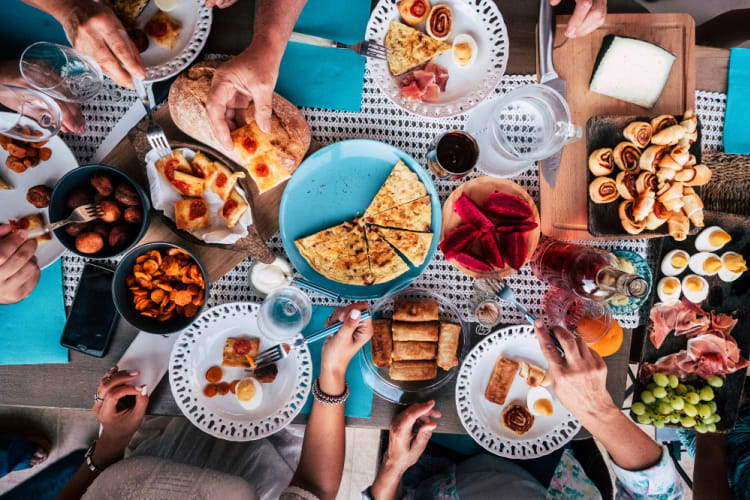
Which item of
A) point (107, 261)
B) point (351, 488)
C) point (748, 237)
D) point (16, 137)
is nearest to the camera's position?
point (16, 137)

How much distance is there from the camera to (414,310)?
1.79 m

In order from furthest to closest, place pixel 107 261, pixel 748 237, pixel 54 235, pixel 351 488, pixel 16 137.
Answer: pixel 351 488, pixel 748 237, pixel 107 261, pixel 54 235, pixel 16 137

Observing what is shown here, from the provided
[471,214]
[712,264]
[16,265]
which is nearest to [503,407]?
[471,214]

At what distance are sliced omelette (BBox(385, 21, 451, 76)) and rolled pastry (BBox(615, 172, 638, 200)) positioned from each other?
→ 3.08 ft

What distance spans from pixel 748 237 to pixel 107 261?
300 centimetres

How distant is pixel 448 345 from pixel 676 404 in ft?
3.59

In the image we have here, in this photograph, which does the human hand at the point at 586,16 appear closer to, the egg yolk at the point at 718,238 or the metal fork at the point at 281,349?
the egg yolk at the point at 718,238

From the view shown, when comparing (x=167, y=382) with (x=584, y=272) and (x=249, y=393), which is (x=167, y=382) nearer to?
(x=249, y=393)

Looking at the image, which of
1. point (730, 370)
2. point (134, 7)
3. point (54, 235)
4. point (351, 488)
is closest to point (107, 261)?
point (54, 235)

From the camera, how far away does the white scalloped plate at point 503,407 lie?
1826 millimetres

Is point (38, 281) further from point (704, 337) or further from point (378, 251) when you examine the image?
point (704, 337)

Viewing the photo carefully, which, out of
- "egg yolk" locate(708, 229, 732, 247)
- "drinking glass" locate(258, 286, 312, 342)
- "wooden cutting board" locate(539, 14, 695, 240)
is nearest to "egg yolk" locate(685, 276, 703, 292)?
"egg yolk" locate(708, 229, 732, 247)

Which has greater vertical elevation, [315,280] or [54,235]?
[54,235]

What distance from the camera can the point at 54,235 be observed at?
1646 millimetres
